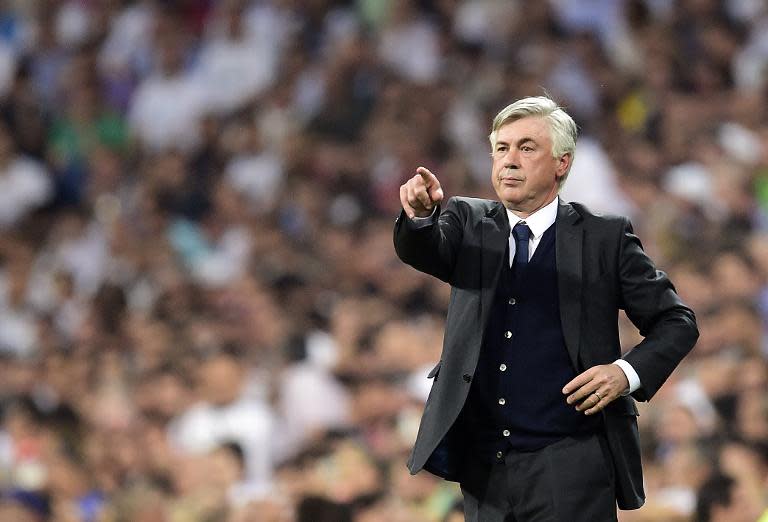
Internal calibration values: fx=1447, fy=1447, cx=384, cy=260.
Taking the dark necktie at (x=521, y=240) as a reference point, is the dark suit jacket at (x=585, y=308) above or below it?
below

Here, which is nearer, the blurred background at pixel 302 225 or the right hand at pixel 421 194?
the right hand at pixel 421 194

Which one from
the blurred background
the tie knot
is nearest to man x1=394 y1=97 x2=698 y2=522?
the tie knot

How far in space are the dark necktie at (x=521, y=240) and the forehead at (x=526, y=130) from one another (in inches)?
8.0

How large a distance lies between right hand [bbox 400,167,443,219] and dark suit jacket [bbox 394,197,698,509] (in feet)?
0.19

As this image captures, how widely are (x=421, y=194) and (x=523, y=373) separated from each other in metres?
0.48

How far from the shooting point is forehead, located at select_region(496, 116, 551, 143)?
10.7 feet

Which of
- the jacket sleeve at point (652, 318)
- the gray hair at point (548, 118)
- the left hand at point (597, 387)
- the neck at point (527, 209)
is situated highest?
the gray hair at point (548, 118)

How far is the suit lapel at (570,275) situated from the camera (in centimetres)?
323

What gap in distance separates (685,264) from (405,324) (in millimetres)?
1458

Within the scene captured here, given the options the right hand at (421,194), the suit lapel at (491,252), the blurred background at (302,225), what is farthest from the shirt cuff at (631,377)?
the blurred background at (302,225)

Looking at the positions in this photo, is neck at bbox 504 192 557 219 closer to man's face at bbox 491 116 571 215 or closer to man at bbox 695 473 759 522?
man's face at bbox 491 116 571 215

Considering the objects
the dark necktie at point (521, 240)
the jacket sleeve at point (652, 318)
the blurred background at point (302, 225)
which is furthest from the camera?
the blurred background at point (302, 225)

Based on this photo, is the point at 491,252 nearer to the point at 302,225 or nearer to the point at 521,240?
the point at 521,240

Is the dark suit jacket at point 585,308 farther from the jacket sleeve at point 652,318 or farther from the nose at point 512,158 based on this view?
the nose at point 512,158
